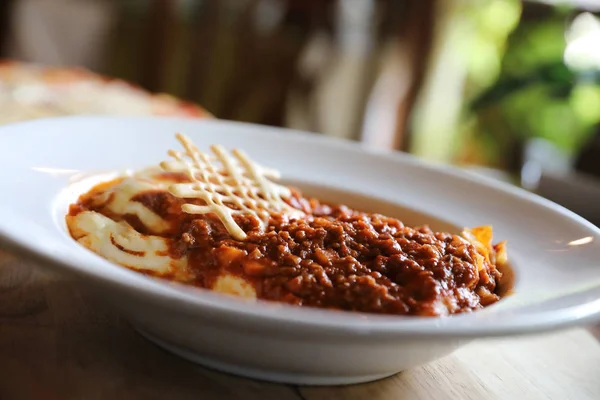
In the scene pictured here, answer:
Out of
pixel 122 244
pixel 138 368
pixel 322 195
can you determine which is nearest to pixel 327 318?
pixel 138 368

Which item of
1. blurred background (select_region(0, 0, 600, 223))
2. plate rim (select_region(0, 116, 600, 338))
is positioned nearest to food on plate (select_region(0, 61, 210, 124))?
plate rim (select_region(0, 116, 600, 338))

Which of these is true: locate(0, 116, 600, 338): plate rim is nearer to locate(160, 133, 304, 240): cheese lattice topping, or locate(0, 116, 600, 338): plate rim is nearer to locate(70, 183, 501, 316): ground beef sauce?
locate(70, 183, 501, 316): ground beef sauce

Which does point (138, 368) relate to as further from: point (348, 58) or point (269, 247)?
point (348, 58)

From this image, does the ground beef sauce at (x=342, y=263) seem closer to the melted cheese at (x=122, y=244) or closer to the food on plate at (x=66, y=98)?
the melted cheese at (x=122, y=244)

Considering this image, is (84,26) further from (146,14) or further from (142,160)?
(142,160)

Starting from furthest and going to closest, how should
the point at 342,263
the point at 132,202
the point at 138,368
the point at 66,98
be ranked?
the point at 66,98
the point at 132,202
the point at 342,263
the point at 138,368
